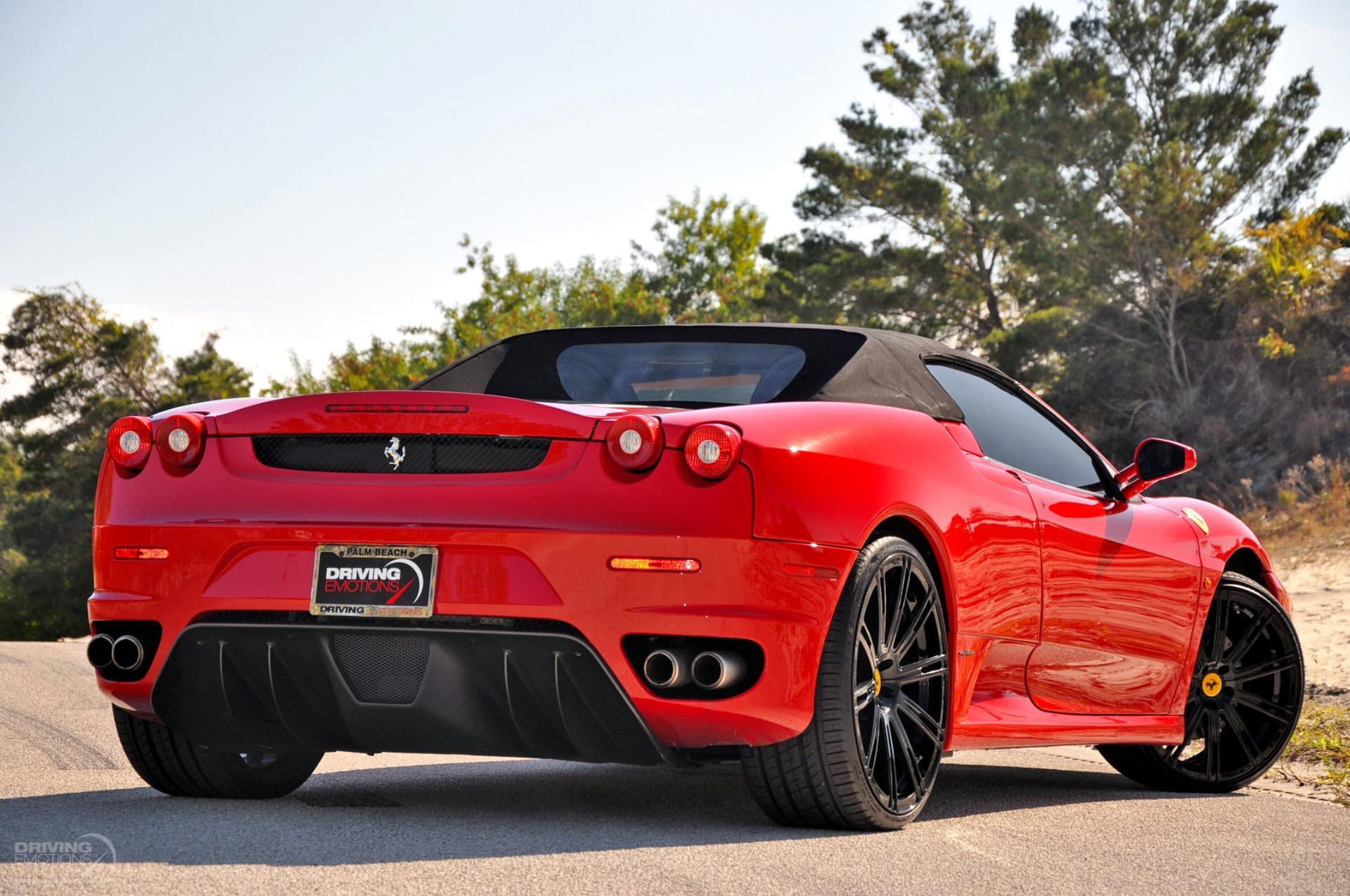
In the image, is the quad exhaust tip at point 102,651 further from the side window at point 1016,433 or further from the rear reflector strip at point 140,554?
the side window at point 1016,433

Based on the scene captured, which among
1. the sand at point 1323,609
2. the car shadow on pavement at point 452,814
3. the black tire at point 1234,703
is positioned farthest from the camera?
the sand at point 1323,609

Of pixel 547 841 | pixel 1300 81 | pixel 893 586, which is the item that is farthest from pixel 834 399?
pixel 1300 81

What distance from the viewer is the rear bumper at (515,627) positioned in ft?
12.2

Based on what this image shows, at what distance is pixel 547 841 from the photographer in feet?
12.5

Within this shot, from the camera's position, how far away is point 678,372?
4797 mm

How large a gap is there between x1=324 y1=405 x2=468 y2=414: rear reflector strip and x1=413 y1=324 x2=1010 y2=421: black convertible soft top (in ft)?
2.15

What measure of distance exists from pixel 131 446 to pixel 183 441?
188 millimetres

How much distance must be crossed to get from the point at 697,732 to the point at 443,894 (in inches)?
35.4

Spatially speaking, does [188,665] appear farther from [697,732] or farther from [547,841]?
[697,732]

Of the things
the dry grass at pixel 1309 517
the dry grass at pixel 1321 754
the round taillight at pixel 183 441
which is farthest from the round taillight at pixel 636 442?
the dry grass at pixel 1309 517

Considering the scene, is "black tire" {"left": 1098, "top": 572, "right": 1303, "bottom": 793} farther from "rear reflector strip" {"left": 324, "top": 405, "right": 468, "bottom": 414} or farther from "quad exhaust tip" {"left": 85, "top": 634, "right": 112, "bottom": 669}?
"quad exhaust tip" {"left": 85, "top": 634, "right": 112, "bottom": 669}

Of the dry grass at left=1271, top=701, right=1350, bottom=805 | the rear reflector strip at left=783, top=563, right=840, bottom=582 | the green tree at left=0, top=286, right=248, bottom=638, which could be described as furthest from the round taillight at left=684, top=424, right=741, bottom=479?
the green tree at left=0, top=286, right=248, bottom=638

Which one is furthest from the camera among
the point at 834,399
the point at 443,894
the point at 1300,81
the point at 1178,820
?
the point at 1300,81

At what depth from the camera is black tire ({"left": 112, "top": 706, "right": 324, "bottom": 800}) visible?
4.51 m
